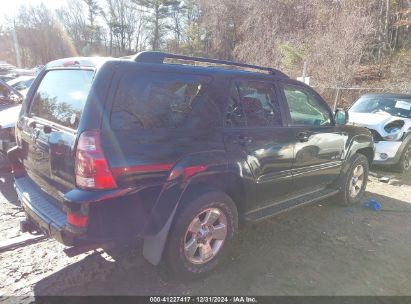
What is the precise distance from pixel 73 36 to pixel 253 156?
148ft

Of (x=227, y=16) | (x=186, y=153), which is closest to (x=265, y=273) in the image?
(x=186, y=153)

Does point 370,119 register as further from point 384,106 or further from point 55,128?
point 55,128

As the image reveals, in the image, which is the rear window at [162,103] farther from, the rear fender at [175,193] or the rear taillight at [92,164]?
the rear fender at [175,193]

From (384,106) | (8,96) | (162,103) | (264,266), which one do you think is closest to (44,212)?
(162,103)

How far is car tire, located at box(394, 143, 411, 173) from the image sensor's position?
6.56 meters

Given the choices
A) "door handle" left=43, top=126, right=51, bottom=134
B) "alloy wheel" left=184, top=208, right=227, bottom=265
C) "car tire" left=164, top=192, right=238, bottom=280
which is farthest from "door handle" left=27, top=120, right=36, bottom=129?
"alloy wheel" left=184, top=208, right=227, bottom=265

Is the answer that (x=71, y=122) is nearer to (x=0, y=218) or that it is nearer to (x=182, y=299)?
(x=182, y=299)

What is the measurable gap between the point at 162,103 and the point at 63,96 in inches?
36.3

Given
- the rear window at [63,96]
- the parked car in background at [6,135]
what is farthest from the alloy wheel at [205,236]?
the parked car in background at [6,135]

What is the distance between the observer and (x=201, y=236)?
2.88 m

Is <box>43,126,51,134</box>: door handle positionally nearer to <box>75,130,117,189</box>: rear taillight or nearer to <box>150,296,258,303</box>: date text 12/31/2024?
<box>75,130,117,189</box>: rear taillight

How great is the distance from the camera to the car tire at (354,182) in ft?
15.3

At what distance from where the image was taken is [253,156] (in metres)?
3.12

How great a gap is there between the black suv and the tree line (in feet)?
38.5
